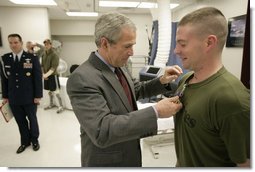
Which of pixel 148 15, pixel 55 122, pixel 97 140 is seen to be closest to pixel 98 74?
pixel 97 140

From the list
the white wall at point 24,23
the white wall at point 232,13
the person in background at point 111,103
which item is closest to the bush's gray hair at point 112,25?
the person in background at point 111,103

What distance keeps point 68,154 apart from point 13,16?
1314 millimetres

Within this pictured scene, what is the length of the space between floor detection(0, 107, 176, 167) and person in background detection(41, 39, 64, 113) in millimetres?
240

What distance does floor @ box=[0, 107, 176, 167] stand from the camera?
1795 millimetres

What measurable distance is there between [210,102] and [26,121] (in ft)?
6.70

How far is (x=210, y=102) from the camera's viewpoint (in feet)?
2.12

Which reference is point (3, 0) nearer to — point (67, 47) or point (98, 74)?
point (98, 74)

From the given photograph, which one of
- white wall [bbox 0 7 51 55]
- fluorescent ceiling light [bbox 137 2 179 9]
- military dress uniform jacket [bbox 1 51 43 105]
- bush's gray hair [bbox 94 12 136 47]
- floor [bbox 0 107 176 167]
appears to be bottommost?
floor [bbox 0 107 176 167]

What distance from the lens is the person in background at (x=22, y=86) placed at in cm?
180

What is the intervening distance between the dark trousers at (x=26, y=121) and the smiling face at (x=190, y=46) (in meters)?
1.81

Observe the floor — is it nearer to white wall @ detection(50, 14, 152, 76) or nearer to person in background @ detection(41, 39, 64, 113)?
person in background @ detection(41, 39, 64, 113)

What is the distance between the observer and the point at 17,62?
185 cm

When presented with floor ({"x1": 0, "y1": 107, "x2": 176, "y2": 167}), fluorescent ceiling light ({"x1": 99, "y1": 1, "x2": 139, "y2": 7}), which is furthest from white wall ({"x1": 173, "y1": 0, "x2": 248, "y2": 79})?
fluorescent ceiling light ({"x1": 99, "y1": 1, "x2": 139, "y2": 7})

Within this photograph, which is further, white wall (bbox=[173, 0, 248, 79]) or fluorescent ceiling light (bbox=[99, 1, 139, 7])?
fluorescent ceiling light (bbox=[99, 1, 139, 7])
